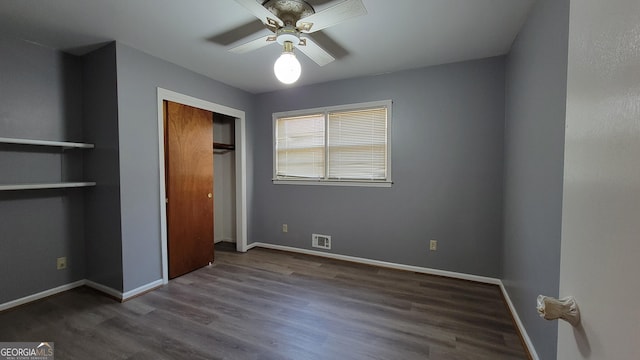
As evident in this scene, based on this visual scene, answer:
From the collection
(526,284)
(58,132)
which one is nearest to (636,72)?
(526,284)

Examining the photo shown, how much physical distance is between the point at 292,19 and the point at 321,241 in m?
2.76

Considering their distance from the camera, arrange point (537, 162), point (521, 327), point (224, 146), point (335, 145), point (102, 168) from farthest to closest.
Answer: point (224, 146) → point (335, 145) → point (102, 168) → point (521, 327) → point (537, 162)

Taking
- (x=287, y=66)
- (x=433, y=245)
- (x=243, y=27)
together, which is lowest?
(x=433, y=245)

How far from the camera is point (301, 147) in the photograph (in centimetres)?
368

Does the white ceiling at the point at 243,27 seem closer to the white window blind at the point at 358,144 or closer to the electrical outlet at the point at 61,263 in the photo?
the white window blind at the point at 358,144

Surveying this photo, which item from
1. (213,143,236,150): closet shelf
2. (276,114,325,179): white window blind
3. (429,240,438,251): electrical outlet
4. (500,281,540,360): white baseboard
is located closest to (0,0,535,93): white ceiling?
(276,114,325,179): white window blind

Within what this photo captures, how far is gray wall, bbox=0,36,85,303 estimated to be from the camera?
2232 millimetres

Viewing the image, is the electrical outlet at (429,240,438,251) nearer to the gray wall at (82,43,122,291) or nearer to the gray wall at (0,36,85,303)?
the gray wall at (82,43,122,291)

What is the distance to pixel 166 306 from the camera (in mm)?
2328

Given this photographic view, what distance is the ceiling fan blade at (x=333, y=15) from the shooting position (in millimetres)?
1465

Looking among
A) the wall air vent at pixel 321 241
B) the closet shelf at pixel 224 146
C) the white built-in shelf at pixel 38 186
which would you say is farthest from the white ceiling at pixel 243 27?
the wall air vent at pixel 321 241

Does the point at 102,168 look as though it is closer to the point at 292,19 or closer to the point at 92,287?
the point at 92,287

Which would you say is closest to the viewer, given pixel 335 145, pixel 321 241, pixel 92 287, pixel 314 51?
pixel 314 51

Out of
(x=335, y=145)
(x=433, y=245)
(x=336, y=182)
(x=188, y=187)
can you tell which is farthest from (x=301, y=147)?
(x=433, y=245)
